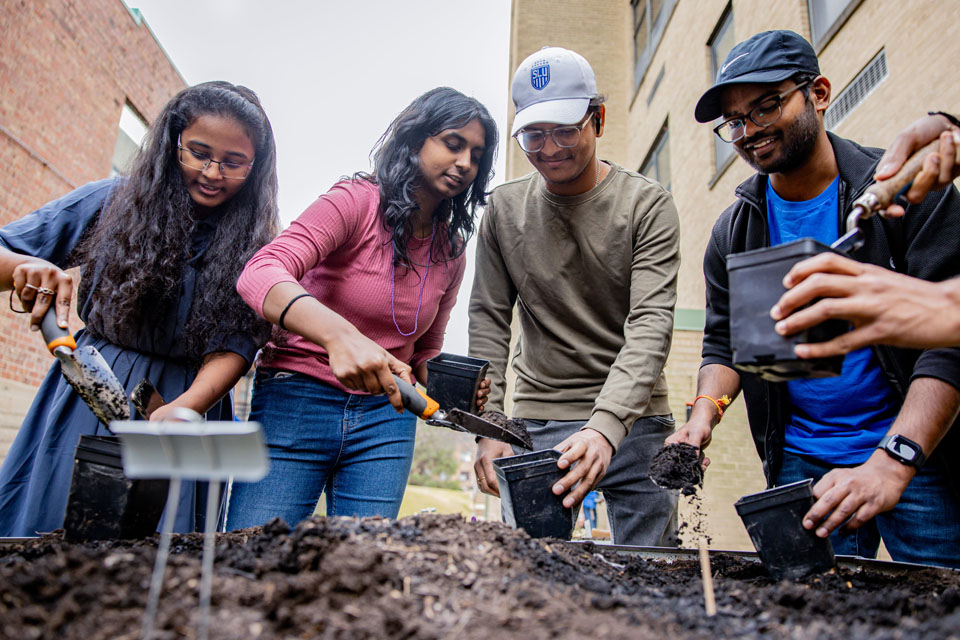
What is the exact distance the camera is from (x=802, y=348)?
1.05m

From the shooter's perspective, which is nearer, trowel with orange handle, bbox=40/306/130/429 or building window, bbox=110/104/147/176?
trowel with orange handle, bbox=40/306/130/429

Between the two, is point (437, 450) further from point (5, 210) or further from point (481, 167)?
point (481, 167)

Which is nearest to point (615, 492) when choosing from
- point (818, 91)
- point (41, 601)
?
point (818, 91)

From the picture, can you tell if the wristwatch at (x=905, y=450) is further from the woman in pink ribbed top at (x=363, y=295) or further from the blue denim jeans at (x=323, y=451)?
the blue denim jeans at (x=323, y=451)

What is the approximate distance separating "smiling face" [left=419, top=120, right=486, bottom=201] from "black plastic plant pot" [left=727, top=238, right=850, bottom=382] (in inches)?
41.8

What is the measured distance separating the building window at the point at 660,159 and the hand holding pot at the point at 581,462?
7899 millimetres

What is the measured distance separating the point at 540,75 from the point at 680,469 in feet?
4.51

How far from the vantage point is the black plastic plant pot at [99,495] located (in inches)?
48.5

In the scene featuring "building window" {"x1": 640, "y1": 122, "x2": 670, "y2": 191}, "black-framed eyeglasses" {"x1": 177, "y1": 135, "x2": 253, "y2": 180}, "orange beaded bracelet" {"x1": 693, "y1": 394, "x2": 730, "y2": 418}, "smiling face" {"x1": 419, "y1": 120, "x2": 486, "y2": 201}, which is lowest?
"orange beaded bracelet" {"x1": 693, "y1": 394, "x2": 730, "y2": 418}

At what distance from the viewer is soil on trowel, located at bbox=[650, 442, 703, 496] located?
1.55 m

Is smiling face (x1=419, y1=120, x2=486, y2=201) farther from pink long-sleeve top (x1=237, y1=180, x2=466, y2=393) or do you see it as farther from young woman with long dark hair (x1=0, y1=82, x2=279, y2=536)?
young woman with long dark hair (x1=0, y1=82, x2=279, y2=536)

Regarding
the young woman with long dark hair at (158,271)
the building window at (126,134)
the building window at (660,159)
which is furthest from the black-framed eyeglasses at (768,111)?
the building window at (126,134)

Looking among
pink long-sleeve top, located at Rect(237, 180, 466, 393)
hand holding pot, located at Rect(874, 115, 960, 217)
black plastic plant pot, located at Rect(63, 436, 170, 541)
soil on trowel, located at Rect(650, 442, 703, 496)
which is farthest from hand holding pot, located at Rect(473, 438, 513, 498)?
hand holding pot, located at Rect(874, 115, 960, 217)

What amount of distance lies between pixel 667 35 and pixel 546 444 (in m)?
8.63
